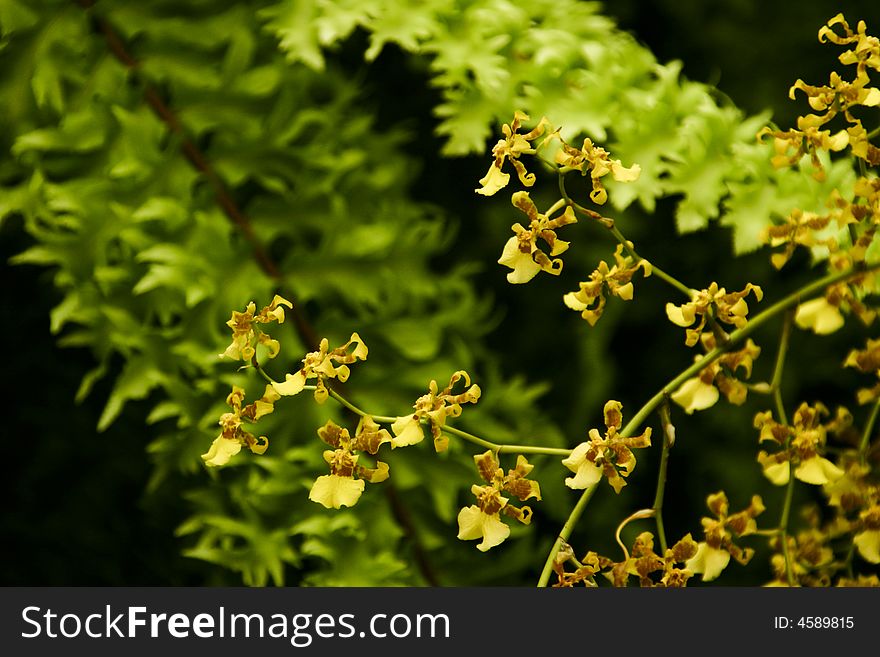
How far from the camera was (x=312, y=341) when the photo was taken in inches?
36.4

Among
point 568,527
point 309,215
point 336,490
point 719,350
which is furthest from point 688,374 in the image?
point 309,215

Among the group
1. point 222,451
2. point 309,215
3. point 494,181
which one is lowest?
point 309,215

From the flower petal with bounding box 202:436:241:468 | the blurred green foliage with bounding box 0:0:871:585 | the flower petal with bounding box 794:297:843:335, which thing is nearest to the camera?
the flower petal with bounding box 202:436:241:468

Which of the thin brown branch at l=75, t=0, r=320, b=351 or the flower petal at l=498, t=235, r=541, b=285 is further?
the thin brown branch at l=75, t=0, r=320, b=351

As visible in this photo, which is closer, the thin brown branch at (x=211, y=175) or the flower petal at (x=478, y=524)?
the flower petal at (x=478, y=524)

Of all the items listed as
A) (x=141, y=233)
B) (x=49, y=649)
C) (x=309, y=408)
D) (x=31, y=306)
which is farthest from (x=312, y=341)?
(x=31, y=306)

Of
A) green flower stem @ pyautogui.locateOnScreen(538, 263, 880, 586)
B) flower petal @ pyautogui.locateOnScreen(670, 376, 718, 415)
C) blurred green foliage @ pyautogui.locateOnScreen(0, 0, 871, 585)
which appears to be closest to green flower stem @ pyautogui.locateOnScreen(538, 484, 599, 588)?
green flower stem @ pyautogui.locateOnScreen(538, 263, 880, 586)

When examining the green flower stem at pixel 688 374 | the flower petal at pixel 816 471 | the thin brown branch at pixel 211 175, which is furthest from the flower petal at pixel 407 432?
the thin brown branch at pixel 211 175

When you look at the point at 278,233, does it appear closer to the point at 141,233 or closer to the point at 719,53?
the point at 141,233

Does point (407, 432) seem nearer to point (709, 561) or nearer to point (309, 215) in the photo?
point (709, 561)

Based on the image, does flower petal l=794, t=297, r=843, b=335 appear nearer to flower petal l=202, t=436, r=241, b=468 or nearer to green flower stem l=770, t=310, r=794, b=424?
green flower stem l=770, t=310, r=794, b=424

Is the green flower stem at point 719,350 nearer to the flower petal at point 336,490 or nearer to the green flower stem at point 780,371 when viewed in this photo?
the green flower stem at point 780,371

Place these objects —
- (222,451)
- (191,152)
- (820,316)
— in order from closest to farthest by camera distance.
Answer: (222,451) → (820,316) → (191,152)

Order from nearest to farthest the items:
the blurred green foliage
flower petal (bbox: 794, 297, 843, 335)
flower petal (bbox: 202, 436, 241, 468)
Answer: flower petal (bbox: 202, 436, 241, 468) < flower petal (bbox: 794, 297, 843, 335) < the blurred green foliage
